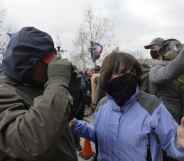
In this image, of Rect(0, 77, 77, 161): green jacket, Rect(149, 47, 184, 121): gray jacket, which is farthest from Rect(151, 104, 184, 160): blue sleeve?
Rect(149, 47, 184, 121): gray jacket

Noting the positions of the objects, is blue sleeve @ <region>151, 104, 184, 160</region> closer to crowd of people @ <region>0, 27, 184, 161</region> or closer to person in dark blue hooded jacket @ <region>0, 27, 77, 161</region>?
crowd of people @ <region>0, 27, 184, 161</region>

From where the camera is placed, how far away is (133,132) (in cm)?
260

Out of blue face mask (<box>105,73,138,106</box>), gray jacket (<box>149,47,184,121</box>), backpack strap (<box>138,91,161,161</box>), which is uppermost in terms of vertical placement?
blue face mask (<box>105,73,138,106</box>)

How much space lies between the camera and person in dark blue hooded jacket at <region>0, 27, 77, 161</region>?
1793mm

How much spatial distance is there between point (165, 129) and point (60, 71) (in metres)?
0.87

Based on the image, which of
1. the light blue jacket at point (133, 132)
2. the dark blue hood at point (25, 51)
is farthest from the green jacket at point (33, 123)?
the light blue jacket at point (133, 132)

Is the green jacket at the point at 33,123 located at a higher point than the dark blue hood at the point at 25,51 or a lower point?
lower

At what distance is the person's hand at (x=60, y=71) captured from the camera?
6.41ft

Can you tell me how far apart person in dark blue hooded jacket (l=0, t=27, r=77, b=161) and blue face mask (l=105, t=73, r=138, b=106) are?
536 mm

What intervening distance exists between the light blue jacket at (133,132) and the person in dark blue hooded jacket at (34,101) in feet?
1.57

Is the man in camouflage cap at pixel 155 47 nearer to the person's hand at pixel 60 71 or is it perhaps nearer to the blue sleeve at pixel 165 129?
the blue sleeve at pixel 165 129

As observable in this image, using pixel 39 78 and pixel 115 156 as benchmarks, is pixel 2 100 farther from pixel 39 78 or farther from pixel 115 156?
pixel 115 156

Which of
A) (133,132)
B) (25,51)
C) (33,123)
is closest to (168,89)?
(133,132)

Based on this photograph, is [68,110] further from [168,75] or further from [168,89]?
[168,89]
